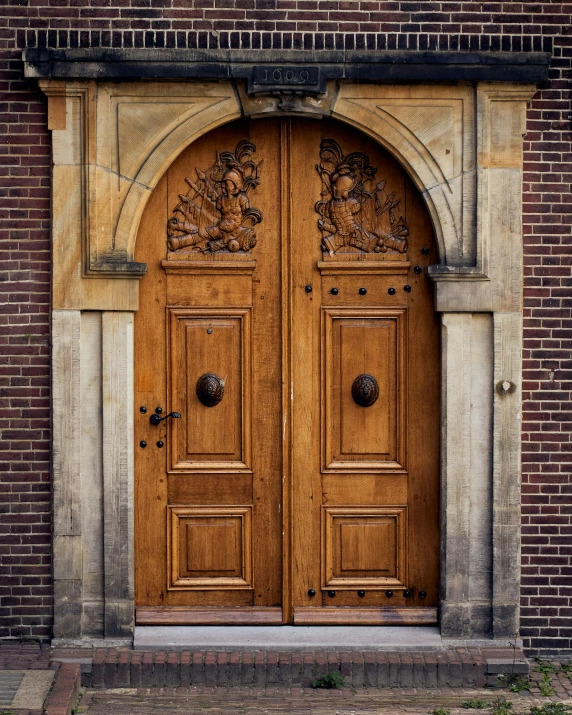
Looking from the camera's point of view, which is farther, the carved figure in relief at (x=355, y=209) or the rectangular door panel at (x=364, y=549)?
the rectangular door panel at (x=364, y=549)

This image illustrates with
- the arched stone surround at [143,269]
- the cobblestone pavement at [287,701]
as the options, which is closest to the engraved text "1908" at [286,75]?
the arched stone surround at [143,269]

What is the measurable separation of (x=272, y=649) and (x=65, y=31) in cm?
402

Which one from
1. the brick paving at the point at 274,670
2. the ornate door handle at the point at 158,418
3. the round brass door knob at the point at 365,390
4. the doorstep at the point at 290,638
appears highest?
the round brass door knob at the point at 365,390

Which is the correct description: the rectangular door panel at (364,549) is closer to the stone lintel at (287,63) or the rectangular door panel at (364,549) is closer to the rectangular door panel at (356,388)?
the rectangular door panel at (356,388)

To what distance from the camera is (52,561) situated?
6855mm

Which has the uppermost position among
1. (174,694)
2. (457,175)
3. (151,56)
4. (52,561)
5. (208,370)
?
(151,56)

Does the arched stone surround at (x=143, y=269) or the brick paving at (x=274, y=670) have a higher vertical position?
the arched stone surround at (x=143, y=269)

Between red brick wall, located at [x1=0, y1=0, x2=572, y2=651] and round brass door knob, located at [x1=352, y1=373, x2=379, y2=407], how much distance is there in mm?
961

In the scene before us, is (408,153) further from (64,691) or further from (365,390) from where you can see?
(64,691)

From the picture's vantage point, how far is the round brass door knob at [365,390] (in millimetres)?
7012

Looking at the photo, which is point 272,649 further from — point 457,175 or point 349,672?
point 457,175

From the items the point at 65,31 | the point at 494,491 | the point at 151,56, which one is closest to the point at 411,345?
the point at 494,491

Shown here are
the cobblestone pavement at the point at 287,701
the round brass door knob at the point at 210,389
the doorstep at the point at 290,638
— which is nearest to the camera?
the cobblestone pavement at the point at 287,701

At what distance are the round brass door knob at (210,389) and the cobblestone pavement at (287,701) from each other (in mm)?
1776
